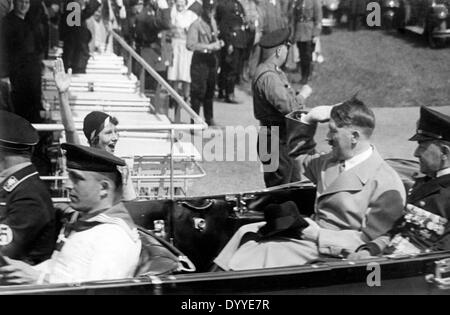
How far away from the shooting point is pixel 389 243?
5.35m

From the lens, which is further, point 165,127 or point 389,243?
point 165,127

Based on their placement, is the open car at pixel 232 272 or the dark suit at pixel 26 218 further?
the dark suit at pixel 26 218

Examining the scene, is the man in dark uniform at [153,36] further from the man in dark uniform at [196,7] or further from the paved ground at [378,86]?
the paved ground at [378,86]

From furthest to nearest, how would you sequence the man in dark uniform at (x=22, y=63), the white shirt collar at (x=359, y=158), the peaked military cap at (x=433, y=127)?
the man in dark uniform at (x=22, y=63), the white shirt collar at (x=359, y=158), the peaked military cap at (x=433, y=127)

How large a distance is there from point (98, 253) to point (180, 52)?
9402 mm

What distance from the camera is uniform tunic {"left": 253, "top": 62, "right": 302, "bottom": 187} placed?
8062mm

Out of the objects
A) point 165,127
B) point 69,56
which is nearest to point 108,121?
point 165,127

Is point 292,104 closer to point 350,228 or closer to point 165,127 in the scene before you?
point 165,127

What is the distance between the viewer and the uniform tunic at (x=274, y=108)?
8062 mm

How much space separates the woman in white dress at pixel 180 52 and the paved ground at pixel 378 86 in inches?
30.1

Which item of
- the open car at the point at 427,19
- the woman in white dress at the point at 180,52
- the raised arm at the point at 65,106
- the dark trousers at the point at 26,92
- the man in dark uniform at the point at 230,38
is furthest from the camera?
the open car at the point at 427,19

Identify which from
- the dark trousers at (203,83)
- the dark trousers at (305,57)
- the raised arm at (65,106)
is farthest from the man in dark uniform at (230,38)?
the raised arm at (65,106)

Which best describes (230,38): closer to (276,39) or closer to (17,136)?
(276,39)

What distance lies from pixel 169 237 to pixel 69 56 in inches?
256
